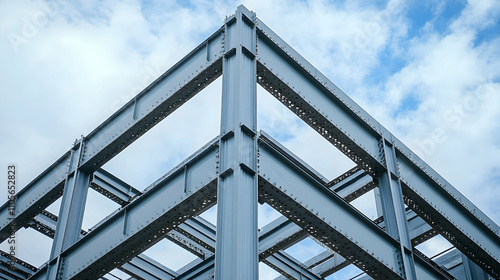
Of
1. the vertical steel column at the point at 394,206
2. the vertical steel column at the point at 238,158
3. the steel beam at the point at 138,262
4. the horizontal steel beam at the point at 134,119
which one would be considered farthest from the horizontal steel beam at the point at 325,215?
the steel beam at the point at 138,262

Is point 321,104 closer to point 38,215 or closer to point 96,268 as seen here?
point 96,268

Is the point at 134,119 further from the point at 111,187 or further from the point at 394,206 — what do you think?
the point at 394,206

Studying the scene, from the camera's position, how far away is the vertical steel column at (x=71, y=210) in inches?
595

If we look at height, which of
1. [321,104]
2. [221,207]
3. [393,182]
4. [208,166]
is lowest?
[221,207]

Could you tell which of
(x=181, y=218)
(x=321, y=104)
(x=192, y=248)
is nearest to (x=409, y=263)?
(x=321, y=104)

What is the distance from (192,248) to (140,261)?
1719 mm

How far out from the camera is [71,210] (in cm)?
1578

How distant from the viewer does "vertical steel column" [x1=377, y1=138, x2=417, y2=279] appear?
14.4 m

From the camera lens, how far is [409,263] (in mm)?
14352

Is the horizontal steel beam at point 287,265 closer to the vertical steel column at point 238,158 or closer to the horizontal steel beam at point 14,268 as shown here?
the horizontal steel beam at point 14,268

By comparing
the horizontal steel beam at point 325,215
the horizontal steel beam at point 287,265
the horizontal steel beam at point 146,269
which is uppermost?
the horizontal steel beam at point 287,265

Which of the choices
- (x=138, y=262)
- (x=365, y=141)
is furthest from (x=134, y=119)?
(x=138, y=262)

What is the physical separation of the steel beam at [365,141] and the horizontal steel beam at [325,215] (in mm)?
1800

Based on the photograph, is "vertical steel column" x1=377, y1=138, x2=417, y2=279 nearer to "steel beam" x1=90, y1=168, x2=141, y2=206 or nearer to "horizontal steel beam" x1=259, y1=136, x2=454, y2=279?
"horizontal steel beam" x1=259, y1=136, x2=454, y2=279
